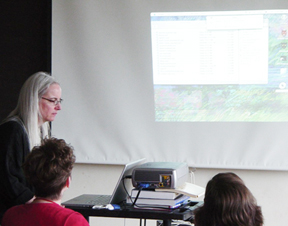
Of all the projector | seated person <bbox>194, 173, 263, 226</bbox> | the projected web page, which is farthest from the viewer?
the projected web page

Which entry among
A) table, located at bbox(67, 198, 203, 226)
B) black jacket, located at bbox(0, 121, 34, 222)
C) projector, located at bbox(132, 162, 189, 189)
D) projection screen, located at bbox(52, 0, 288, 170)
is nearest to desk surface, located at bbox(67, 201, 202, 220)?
table, located at bbox(67, 198, 203, 226)

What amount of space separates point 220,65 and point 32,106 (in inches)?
66.3

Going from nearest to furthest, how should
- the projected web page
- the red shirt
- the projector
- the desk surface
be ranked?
the red shirt, the desk surface, the projector, the projected web page

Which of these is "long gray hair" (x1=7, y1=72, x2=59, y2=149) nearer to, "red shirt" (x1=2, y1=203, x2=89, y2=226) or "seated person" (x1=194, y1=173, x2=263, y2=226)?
"red shirt" (x1=2, y1=203, x2=89, y2=226)

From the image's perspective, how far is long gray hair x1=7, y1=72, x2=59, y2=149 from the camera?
211cm

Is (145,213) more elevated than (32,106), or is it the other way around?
(32,106)

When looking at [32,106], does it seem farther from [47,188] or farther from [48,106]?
[47,188]

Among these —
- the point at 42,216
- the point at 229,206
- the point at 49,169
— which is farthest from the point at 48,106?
the point at 229,206

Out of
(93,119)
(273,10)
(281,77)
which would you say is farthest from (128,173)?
(273,10)

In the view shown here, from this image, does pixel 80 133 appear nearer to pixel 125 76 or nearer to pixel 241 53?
pixel 125 76

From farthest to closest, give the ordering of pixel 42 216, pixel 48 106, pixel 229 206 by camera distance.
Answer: pixel 48 106
pixel 42 216
pixel 229 206

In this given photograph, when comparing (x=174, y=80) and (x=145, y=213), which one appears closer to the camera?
(x=145, y=213)

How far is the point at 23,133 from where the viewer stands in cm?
206

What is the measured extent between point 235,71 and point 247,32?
0.32 m
